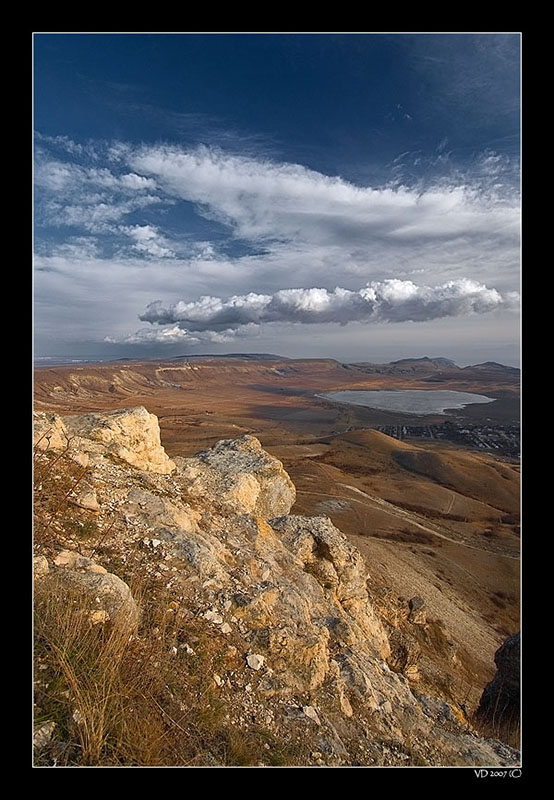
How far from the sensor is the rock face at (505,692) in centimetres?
760

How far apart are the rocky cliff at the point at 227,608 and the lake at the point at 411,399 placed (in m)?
109

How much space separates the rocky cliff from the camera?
120 inches

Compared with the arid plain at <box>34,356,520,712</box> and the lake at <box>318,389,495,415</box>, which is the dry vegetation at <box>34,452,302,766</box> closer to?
the arid plain at <box>34,356,520,712</box>

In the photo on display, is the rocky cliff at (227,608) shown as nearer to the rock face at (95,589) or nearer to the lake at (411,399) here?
the rock face at (95,589)

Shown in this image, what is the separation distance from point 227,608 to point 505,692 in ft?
28.0

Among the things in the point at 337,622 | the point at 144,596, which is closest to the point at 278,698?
the point at 144,596

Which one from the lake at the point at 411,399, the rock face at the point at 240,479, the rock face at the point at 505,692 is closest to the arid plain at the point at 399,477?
the rock face at the point at 505,692

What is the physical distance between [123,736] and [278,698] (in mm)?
1550

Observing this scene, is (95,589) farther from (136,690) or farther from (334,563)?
(334,563)

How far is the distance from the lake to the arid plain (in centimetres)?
623
